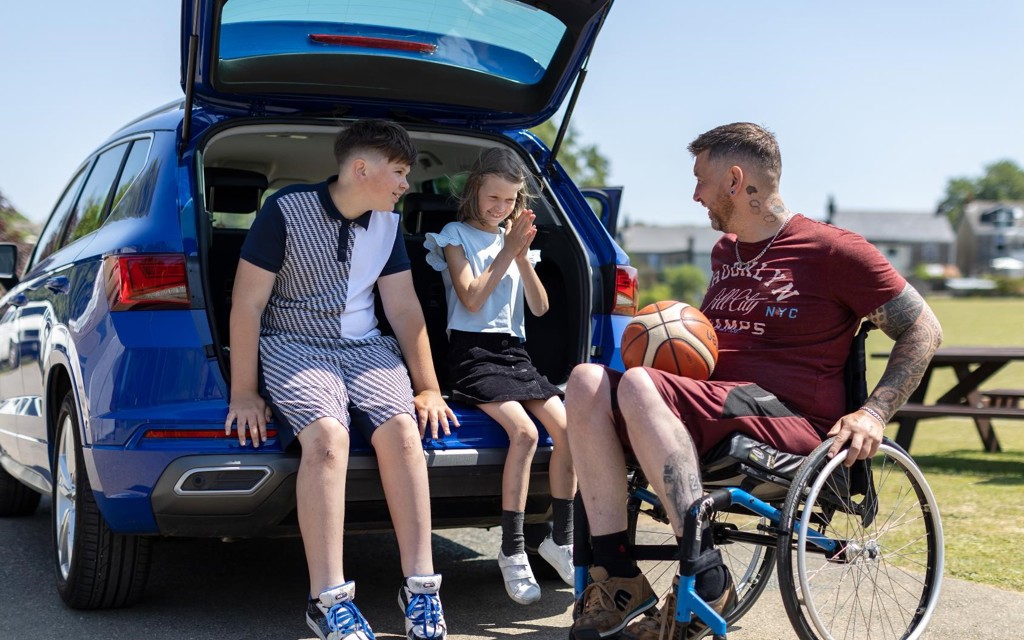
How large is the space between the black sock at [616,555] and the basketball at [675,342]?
0.51 metres

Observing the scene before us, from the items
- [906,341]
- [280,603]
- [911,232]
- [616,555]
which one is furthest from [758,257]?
[911,232]

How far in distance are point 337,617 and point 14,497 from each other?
314 centimetres

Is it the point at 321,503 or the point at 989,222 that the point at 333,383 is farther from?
the point at 989,222

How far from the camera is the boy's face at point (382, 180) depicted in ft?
12.6

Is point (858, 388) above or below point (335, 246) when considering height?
below

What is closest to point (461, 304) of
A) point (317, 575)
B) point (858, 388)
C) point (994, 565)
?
point (317, 575)

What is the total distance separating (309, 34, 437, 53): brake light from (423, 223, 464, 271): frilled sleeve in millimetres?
632

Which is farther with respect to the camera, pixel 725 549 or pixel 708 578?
pixel 725 549

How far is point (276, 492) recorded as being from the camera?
3.47 m

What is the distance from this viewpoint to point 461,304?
416 centimetres

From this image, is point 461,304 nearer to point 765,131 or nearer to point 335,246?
point 335,246

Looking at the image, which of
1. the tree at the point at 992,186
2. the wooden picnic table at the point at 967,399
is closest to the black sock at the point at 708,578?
the wooden picnic table at the point at 967,399

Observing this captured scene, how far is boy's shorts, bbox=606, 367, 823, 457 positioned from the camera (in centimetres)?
320

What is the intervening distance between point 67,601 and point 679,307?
7.40 ft
